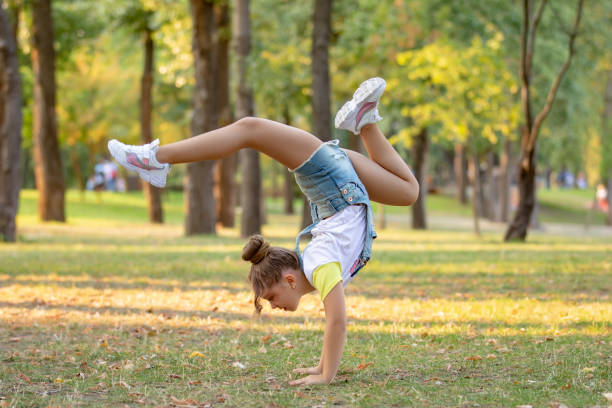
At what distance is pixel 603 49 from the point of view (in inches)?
1080

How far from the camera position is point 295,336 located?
6730mm

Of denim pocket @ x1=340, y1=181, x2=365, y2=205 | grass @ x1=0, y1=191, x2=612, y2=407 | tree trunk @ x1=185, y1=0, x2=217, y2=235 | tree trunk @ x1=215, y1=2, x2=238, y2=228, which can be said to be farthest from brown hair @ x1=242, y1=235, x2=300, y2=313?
tree trunk @ x1=215, y1=2, x2=238, y2=228

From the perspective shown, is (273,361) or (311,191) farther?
(273,361)

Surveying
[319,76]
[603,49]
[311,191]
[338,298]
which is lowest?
[338,298]

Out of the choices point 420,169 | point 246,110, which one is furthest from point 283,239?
point 420,169

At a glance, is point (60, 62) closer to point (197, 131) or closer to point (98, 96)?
point (98, 96)

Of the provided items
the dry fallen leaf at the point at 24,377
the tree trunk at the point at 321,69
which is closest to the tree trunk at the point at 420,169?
the tree trunk at the point at 321,69

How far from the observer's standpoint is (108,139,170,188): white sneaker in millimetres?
4809

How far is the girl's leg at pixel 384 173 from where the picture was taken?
5148 millimetres

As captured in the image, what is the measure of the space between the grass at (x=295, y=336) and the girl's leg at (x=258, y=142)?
1.44 metres

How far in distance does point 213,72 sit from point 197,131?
2121mm

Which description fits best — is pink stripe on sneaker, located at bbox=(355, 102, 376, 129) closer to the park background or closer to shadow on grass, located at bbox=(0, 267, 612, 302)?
the park background

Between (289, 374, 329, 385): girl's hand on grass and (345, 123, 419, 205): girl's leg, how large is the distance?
128cm

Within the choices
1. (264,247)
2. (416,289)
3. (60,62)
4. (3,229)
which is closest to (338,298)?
(264,247)
